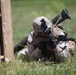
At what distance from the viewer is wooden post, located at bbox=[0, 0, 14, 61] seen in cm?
864

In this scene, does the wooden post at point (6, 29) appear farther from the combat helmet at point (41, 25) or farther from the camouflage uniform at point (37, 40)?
the combat helmet at point (41, 25)

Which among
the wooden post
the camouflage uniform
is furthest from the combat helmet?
the wooden post

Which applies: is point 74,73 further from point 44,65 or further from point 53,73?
point 44,65

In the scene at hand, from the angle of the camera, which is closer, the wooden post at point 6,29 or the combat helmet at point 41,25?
the combat helmet at point 41,25

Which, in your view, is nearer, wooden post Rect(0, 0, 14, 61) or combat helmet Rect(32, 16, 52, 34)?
combat helmet Rect(32, 16, 52, 34)

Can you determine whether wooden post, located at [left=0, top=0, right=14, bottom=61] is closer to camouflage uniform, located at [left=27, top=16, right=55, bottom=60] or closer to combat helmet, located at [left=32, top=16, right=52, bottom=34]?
camouflage uniform, located at [left=27, top=16, right=55, bottom=60]

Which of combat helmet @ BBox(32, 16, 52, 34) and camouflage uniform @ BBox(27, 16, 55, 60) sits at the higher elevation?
combat helmet @ BBox(32, 16, 52, 34)

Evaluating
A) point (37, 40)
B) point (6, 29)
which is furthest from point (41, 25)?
point (6, 29)

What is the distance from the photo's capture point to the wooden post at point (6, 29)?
8.64 metres

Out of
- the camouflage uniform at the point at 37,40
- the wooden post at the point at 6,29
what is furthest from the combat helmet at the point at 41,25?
the wooden post at the point at 6,29

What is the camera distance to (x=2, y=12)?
28.3 ft

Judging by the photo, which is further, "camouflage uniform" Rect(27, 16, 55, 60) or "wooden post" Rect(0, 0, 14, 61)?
"wooden post" Rect(0, 0, 14, 61)

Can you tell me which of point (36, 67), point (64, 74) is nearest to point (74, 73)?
point (64, 74)

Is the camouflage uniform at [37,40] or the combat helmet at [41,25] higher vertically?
the combat helmet at [41,25]
